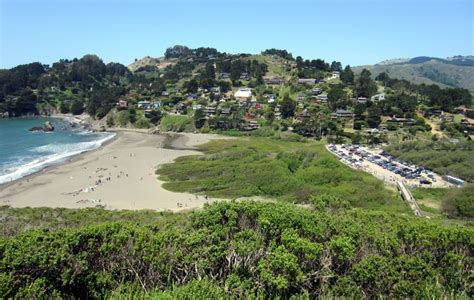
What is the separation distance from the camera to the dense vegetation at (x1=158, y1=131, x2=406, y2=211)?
129 ft

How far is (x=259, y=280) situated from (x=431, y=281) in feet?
20.1

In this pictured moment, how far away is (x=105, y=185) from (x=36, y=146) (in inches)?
1410

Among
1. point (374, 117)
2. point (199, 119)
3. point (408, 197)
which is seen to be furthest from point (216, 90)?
point (408, 197)

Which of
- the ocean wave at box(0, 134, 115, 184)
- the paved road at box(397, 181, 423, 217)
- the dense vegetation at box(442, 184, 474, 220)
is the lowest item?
the paved road at box(397, 181, 423, 217)

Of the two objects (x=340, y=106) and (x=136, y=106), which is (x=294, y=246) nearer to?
(x=340, y=106)

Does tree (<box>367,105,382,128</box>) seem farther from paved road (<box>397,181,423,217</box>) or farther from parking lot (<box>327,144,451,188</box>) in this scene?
paved road (<box>397,181,423,217</box>)

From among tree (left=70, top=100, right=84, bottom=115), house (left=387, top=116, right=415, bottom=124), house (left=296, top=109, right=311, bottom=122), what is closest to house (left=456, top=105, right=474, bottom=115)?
house (left=387, top=116, right=415, bottom=124)

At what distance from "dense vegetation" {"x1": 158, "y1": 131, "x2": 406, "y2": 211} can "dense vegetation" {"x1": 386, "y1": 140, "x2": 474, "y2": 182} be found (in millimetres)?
13366

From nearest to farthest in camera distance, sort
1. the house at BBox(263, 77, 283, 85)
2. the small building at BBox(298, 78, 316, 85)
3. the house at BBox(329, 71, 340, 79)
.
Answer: the small building at BBox(298, 78, 316, 85)
the house at BBox(263, 77, 283, 85)
the house at BBox(329, 71, 340, 79)

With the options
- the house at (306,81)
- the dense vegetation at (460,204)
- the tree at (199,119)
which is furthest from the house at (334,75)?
the dense vegetation at (460,204)

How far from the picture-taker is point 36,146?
240 feet

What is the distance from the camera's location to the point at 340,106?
3767 inches

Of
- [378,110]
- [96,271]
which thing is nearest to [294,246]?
[96,271]

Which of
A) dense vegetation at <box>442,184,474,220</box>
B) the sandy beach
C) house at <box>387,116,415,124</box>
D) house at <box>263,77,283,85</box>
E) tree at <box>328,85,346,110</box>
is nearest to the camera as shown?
dense vegetation at <box>442,184,474,220</box>
